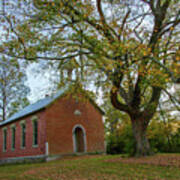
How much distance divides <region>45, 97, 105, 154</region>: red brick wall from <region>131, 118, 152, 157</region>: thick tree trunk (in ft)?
28.7

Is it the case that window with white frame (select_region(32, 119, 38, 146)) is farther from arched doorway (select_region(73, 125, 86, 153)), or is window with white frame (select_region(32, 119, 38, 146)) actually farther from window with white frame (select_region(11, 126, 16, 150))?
window with white frame (select_region(11, 126, 16, 150))

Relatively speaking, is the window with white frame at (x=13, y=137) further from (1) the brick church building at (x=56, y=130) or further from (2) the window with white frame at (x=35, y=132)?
(2) the window with white frame at (x=35, y=132)

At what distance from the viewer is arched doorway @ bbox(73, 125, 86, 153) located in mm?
21652

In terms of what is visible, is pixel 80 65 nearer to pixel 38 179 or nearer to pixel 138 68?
pixel 138 68

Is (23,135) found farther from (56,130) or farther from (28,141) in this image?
(56,130)

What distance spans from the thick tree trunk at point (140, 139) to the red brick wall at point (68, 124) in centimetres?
873

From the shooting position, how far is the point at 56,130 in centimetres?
1977

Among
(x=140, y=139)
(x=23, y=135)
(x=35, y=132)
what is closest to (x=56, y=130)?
(x=35, y=132)

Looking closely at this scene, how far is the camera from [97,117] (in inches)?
935

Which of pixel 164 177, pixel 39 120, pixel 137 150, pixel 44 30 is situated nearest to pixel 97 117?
pixel 39 120

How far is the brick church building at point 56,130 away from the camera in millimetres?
19297

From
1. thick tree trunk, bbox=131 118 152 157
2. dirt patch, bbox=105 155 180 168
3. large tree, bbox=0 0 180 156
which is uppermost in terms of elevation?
large tree, bbox=0 0 180 156

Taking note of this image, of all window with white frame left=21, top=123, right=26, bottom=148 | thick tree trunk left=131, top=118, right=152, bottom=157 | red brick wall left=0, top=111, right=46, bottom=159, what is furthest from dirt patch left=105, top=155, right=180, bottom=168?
window with white frame left=21, top=123, right=26, bottom=148

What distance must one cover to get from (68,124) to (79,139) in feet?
8.76
